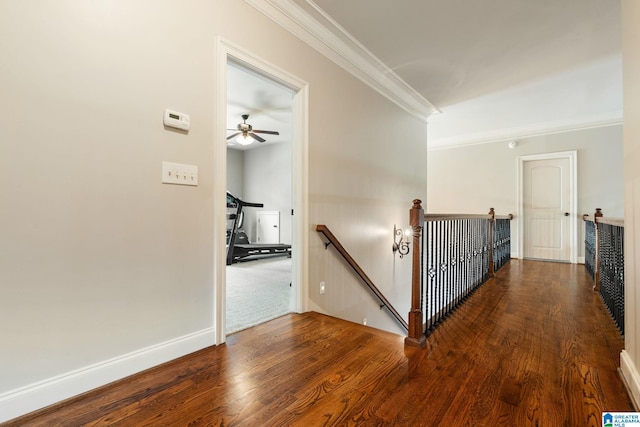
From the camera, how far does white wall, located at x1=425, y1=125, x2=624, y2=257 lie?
189 inches

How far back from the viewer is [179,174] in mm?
1690

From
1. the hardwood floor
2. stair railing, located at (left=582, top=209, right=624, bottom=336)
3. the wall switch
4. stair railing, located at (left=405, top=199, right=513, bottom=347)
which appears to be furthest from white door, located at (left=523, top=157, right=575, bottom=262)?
the wall switch

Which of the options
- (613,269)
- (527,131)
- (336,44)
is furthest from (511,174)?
(336,44)

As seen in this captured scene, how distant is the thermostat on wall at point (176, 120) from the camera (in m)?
1.63

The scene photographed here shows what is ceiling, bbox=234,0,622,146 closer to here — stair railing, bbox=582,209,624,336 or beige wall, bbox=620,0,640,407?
beige wall, bbox=620,0,640,407

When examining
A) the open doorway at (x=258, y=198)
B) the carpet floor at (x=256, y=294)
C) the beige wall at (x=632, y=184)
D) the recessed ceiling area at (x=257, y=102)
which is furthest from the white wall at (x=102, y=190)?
the beige wall at (x=632, y=184)

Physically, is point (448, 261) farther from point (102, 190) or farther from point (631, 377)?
point (102, 190)

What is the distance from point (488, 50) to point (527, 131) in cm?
343

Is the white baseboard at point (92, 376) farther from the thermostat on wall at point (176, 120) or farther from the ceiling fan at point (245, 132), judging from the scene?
the ceiling fan at point (245, 132)

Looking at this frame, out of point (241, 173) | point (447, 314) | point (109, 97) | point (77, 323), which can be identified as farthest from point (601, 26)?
point (241, 173)

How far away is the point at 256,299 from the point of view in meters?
3.02

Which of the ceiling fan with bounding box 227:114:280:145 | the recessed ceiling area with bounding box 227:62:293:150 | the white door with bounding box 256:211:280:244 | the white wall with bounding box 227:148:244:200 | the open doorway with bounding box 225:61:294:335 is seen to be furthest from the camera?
the white wall with bounding box 227:148:244:200

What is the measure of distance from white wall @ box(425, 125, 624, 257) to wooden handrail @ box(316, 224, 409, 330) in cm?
204

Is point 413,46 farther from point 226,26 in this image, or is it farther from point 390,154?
point 226,26
